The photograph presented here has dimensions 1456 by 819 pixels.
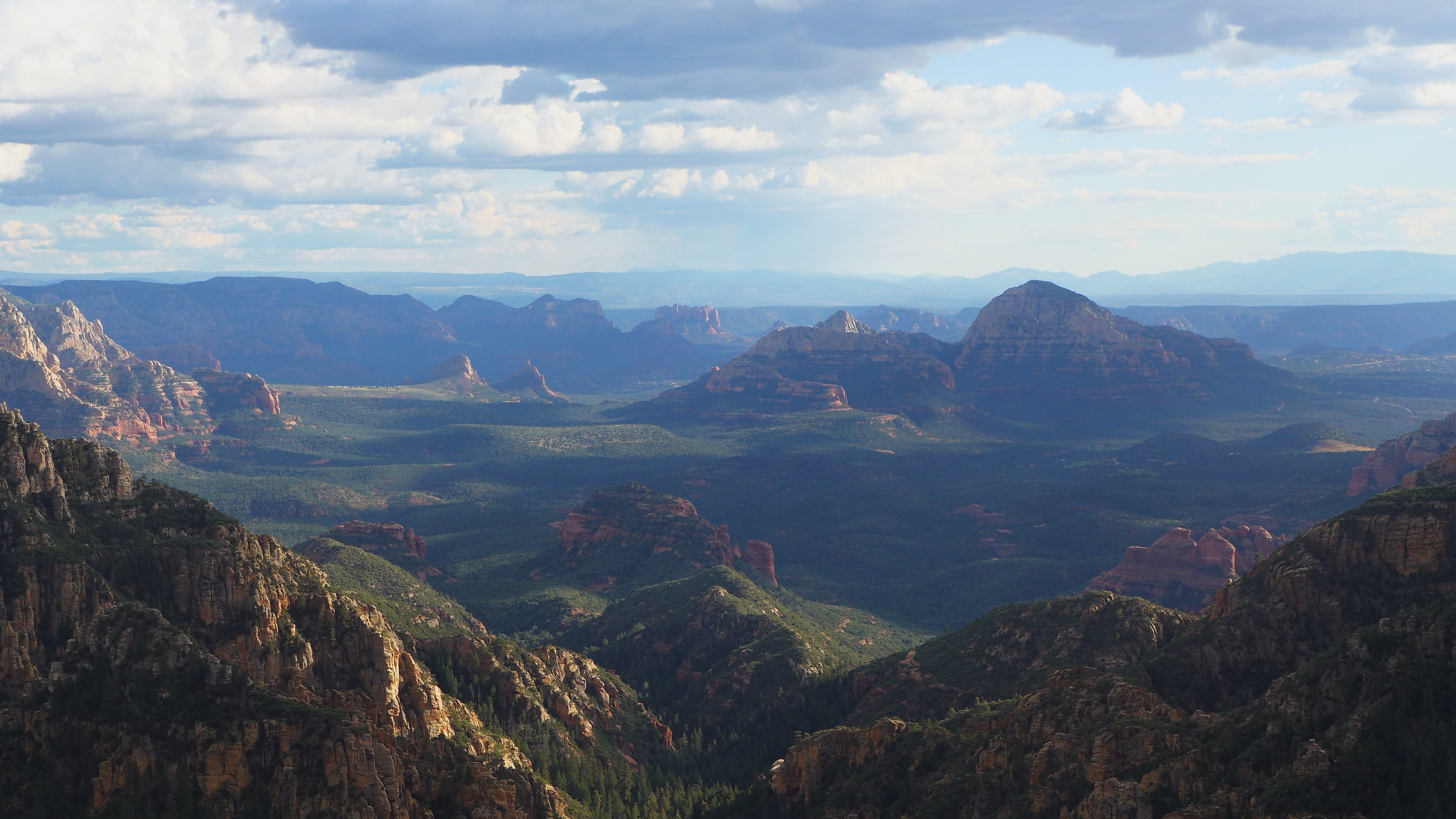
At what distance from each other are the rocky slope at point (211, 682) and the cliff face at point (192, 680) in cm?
11

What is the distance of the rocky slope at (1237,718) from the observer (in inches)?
2527

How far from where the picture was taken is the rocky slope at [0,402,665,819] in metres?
69.4

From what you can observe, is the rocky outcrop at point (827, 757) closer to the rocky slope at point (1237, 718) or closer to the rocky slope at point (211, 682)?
the rocky slope at point (1237, 718)

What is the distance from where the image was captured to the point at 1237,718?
73.1 meters

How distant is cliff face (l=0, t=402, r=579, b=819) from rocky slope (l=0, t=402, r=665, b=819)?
115 mm

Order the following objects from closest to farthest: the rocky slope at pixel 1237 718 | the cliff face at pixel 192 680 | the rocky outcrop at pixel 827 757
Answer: the rocky slope at pixel 1237 718, the cliff face at pixel 192 680, the rocky outcrop at pixel 827 757

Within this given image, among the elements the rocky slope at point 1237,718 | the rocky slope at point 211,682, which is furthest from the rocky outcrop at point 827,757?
the rocky slope at point 211,682

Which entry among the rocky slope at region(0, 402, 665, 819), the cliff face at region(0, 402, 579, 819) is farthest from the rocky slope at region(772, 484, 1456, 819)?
the cliff face at region(0, 402, 579, 819)

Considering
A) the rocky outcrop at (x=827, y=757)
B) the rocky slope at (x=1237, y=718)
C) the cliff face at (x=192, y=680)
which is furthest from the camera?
the rocky outcrop at (x=827, y=757)

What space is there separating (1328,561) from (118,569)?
8433 centimetres

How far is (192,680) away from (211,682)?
1.14 metres

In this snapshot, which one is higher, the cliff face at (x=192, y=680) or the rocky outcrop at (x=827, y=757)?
the cliff face at (x=192, y=680)

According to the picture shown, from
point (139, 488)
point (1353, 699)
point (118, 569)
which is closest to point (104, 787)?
point (118, 569)

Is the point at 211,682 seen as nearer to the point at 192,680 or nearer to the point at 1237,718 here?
the point at 192,680
